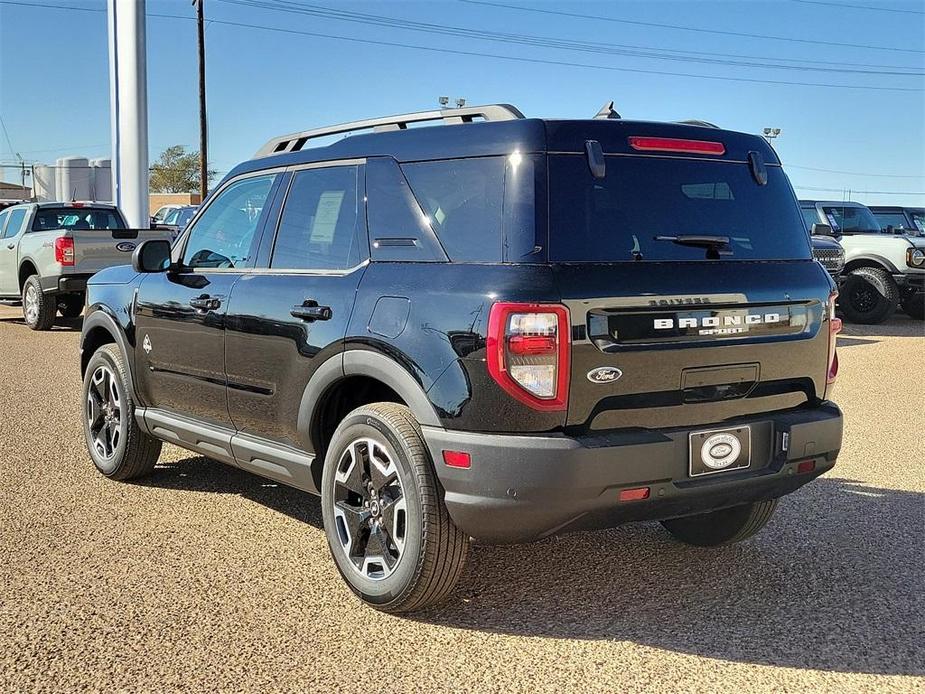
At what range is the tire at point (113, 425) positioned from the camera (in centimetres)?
582

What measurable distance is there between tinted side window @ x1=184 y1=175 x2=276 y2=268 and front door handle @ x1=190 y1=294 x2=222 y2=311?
0.63ft

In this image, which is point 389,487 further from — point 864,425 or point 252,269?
point 864,425

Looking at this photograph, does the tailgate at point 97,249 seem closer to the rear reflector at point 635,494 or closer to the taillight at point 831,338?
the taillight at point 831,338

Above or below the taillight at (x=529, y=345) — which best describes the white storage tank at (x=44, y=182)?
above

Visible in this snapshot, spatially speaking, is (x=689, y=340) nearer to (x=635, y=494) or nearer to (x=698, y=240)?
(x=698, y=240)

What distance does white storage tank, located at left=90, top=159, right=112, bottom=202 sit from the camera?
60.7 m

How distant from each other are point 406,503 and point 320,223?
1404 mm

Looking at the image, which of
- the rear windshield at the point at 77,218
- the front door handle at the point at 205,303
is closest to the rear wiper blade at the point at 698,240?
the front door handle at the point at 205,303

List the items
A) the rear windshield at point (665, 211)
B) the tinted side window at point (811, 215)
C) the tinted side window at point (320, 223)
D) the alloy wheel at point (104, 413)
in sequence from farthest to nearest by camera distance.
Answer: the tinted side window at point (811, 215) → the alloy wheel at point (104, 413) → the tinted side window at point (320, 223) → the rear windshield at point (665, 211)

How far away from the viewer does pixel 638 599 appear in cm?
422

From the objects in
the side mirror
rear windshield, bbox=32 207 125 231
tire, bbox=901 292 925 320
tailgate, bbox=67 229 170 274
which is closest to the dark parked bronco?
the side mirror

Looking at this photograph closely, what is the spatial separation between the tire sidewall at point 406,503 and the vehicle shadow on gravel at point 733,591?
0.74ft

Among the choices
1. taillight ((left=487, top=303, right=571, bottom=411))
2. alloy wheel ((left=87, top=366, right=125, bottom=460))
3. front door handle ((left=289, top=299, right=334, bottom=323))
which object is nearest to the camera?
taillight ((left=487, top=303, right=571, bottom=411))

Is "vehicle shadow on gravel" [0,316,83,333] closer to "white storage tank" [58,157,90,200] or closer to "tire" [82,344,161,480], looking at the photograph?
"tire" [82,344,161,480]
